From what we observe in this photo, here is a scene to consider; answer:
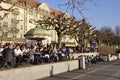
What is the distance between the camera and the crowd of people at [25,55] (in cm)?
2044

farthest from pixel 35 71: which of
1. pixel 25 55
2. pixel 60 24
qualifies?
pixel 60 24

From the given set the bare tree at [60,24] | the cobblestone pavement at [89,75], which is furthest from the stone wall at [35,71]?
the bare tree at [60,24]

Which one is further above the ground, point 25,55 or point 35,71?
point 25,55

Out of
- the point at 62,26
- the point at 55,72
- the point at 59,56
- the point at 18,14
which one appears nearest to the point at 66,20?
the point at 62,26

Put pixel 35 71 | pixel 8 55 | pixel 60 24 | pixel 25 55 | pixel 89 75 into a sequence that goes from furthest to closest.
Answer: pixel 60 24 → pixel 89 75 → pixel 25 55 → pixel 35 71 → pixel 8 55

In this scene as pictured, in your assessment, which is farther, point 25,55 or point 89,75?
point 89,75

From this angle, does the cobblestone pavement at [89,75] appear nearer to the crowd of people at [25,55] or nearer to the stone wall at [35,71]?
the stone wall at [35,71]

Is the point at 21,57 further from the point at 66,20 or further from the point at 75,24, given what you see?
the point at 75,24

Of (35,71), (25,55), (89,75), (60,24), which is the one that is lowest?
(89,75)

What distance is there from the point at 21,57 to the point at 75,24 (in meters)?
31.5

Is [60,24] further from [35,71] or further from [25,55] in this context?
[35,71]

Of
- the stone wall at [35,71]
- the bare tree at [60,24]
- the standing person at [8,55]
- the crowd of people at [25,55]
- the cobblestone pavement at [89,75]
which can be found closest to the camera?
the stone wall at [35,71]

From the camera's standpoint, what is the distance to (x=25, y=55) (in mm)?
24969

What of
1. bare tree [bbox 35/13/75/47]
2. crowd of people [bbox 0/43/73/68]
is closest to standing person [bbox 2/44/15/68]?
crowd of people [bbox 0/43/73/68]
